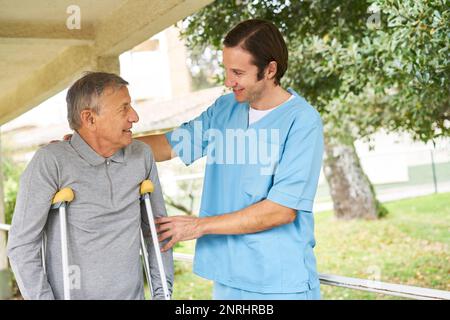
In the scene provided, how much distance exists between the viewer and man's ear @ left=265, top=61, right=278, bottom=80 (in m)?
1.76

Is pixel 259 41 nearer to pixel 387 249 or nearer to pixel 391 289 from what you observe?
pixel 391 289

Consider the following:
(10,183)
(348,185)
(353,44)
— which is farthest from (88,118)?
(348,185)

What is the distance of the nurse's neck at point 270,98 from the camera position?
1.80m

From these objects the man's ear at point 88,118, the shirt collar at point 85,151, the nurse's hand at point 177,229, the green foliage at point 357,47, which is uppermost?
the green foliage at point 357,47

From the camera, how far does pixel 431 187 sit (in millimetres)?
10102

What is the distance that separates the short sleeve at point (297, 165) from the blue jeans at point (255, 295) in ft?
0.77

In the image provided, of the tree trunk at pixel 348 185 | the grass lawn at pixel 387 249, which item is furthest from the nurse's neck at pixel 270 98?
the tree trunk at pixel 348 185

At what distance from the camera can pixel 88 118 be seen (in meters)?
1.62

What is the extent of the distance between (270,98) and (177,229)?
1.35ft

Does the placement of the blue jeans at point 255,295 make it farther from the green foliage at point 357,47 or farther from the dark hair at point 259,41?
the green foliage at point 357,47

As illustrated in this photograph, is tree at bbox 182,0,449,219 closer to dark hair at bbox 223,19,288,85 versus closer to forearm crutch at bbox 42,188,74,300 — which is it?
dark hair at bbox 223,19,288,85

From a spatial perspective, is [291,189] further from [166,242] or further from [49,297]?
[49,297]
